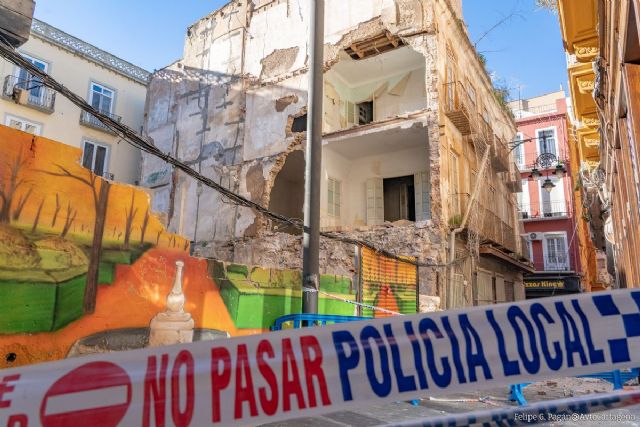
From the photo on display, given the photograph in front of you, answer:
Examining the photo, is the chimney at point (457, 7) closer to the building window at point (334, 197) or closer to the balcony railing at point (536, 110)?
the building window at point (334, 197)

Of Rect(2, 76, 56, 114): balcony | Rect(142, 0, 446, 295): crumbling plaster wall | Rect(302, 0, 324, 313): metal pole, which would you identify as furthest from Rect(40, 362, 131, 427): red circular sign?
Rect(2, 76, 56, 114): balcony

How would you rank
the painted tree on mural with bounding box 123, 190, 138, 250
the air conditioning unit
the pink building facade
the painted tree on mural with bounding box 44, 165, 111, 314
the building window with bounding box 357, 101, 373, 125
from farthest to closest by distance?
the pink building facade, the air conditioning unit, the building window with bounding box 357, 101, 373, 125, the painted tree on mural with bounding box 123, 190, 138, 250, the painted tree on mural with bounding box 44, 165, 111, 314

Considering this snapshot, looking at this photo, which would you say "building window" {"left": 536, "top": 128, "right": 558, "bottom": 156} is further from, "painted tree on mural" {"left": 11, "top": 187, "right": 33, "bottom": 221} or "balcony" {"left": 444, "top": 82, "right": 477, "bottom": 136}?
"painted tree on mural" {"left": 11, "top": 187, "right": 33, "bottom": 221}

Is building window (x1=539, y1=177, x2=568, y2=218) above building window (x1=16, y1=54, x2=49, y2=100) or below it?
below

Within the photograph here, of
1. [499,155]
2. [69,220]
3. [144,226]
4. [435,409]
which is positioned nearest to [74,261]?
[69,220]

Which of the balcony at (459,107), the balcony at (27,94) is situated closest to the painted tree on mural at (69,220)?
the balcony at (459,107)

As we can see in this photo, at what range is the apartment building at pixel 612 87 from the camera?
464cm

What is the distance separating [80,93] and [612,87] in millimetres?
22356

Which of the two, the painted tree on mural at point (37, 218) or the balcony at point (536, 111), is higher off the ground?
the balcony at point (536, 111)

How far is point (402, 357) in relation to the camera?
2.40 metres

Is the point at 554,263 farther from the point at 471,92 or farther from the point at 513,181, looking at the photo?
the point at 471,92

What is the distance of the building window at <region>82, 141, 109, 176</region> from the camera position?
21781 millimetres

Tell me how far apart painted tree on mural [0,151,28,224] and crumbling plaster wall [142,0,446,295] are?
10.6 m

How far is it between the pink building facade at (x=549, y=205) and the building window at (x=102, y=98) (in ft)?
80.6
